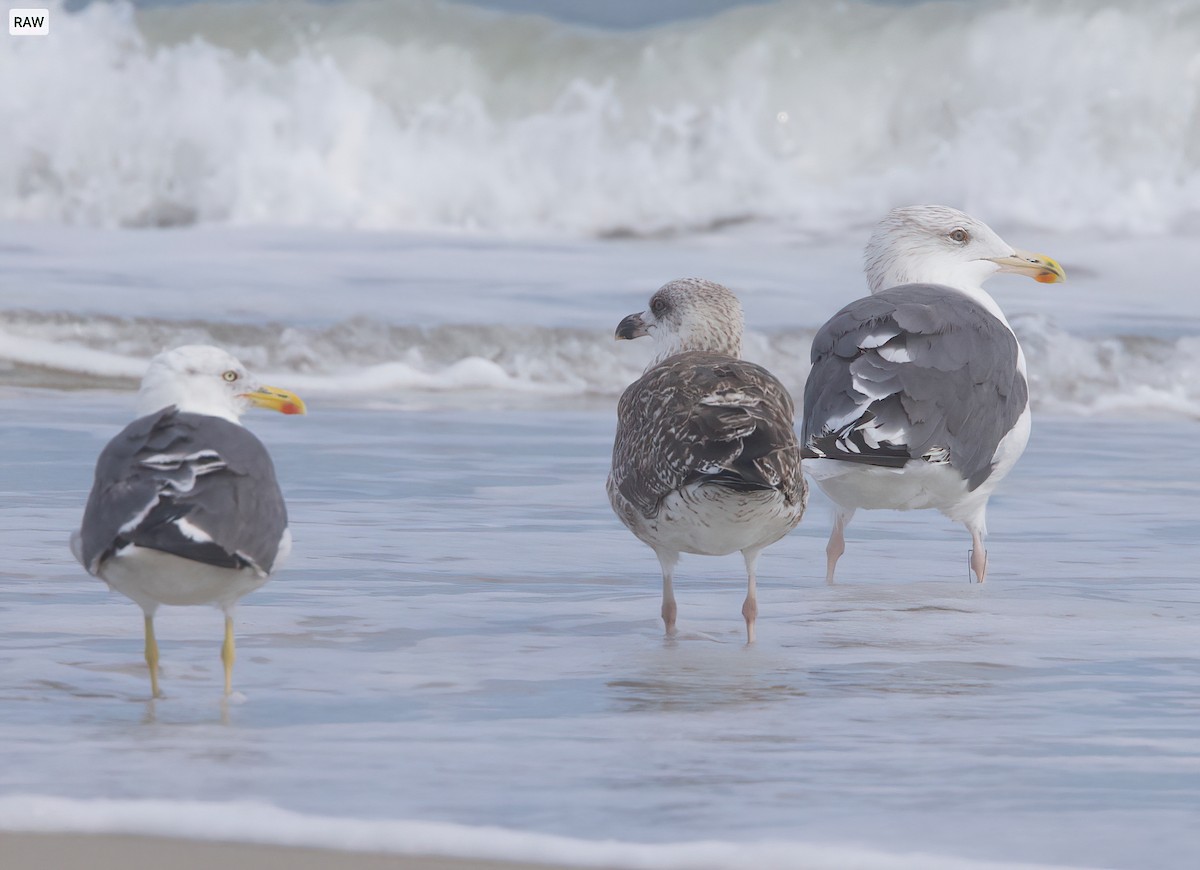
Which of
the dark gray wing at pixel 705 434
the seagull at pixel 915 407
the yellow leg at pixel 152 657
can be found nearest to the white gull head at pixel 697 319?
the seagull at pixel 915 407

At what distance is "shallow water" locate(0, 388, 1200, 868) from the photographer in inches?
138

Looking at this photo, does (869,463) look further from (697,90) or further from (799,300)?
(697,90)

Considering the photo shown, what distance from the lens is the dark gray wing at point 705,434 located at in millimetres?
4863

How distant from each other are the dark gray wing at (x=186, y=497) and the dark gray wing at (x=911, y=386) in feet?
7.06

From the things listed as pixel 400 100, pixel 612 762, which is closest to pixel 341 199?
pixel 400 100

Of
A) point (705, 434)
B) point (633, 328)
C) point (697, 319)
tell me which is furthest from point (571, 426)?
point (705, 434)

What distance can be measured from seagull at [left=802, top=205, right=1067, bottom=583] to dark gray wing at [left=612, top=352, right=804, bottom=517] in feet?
1.67

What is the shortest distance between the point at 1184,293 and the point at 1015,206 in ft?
8.89

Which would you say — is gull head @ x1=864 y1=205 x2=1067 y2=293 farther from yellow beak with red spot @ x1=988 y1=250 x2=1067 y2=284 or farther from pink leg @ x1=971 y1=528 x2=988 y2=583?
pink leg @ x1=971 y1=528 x2=988 y2=583

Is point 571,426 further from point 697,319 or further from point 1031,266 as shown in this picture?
point 697,319

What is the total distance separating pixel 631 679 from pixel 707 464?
61 centimetres

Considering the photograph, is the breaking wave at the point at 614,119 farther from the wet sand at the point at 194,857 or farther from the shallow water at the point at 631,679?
the wet sand at the point at 194,857

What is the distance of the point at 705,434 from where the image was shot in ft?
16.3

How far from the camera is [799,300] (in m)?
15.1
